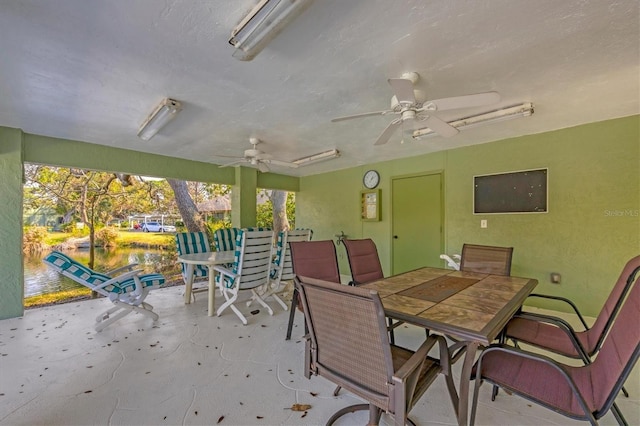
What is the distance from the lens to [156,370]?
86.0 inches

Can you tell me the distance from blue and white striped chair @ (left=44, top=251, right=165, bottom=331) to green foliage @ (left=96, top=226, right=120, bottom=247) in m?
2.99

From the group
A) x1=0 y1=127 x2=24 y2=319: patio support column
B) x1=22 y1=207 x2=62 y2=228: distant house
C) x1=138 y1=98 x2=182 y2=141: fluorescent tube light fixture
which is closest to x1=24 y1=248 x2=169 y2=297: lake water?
x1=22 y1=207 x2=62 y2=228: distant house

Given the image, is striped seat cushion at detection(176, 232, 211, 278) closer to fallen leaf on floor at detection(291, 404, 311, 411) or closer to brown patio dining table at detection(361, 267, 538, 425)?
fallen leaf on floor at detection(291, 404, 311, 411)

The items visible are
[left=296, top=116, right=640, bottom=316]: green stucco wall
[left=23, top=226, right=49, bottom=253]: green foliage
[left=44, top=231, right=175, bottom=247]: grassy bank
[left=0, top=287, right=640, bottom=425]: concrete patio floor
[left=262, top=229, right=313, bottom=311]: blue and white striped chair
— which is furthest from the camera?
[left=44, top=231, right=175, bottom=247]: grassy bank

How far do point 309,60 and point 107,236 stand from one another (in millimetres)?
5889

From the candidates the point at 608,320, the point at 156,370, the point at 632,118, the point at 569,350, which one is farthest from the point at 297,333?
the point at 632,118

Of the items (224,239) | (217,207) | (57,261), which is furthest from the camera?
(217,207)

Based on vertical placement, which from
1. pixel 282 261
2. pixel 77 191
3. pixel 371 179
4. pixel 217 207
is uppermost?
pixel 371 179

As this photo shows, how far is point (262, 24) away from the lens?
147 centimetres

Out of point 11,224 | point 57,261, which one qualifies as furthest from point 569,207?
point 11,224

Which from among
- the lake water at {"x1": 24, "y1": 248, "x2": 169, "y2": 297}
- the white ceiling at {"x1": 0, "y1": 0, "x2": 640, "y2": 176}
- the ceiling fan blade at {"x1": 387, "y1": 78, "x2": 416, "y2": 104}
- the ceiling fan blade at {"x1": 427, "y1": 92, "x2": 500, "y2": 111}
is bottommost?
the lake water at {"x1": 24, "y1": 248, "x2": 169, "y2": 297}

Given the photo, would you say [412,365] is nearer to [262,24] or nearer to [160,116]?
[262,24]

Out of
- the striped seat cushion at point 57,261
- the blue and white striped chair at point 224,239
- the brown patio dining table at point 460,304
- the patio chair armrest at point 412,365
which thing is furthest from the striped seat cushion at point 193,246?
the patio chair armrest at point 412,365

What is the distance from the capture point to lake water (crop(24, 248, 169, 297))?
4.22m
